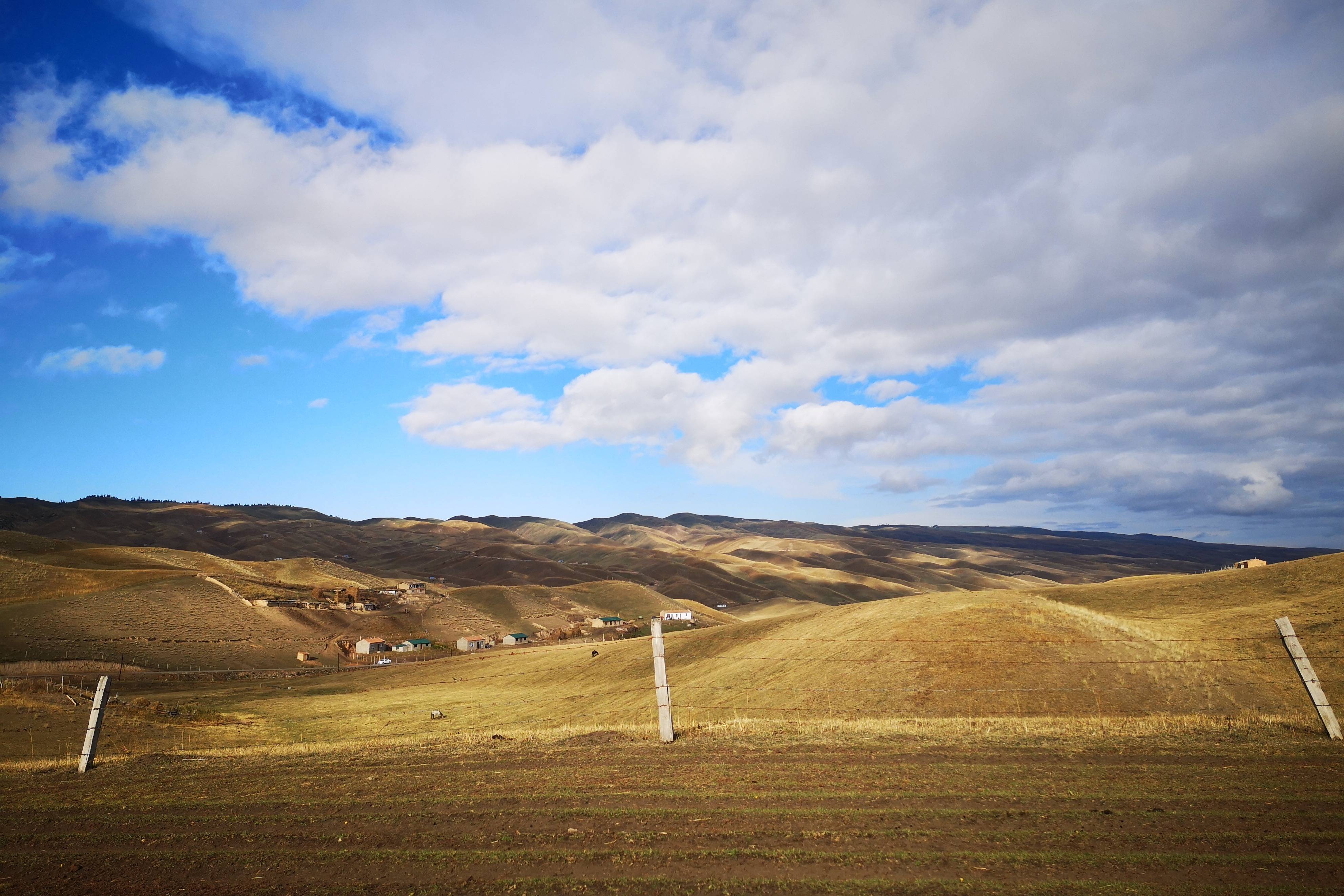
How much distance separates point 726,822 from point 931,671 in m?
19.3

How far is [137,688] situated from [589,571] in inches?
5420

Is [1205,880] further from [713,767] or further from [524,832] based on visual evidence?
[524,832]

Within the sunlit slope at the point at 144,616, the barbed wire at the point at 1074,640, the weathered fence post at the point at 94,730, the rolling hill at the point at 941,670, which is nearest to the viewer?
the weathered fence post at the point at 94,730

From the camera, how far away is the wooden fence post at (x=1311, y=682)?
44.0ft

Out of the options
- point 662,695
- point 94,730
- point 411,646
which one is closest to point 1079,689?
point 662,695

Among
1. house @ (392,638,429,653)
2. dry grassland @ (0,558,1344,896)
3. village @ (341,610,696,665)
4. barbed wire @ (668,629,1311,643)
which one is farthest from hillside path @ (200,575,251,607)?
barbed wire @ (668,629,1311,643)

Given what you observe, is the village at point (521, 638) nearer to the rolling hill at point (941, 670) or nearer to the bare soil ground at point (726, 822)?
the rolling hill at point (941, 670)

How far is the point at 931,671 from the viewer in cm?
2597

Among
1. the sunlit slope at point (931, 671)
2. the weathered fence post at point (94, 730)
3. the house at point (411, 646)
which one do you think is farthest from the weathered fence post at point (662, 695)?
the house at point (411, 646)

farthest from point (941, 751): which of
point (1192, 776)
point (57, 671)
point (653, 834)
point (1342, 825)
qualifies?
point (57, 671)

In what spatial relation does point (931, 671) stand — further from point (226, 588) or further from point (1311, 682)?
point (226, 588)

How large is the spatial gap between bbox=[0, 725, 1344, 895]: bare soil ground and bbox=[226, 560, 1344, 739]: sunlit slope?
25.2ft

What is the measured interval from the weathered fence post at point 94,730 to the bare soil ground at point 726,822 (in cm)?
80

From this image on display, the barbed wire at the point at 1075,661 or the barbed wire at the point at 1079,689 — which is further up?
the barbed wire at the point at 1075,661
